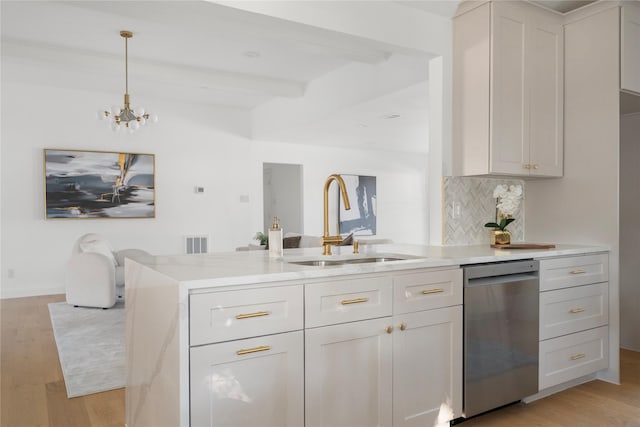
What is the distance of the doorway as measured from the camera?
29.6ft

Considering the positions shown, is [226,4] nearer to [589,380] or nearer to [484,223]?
[484,223]

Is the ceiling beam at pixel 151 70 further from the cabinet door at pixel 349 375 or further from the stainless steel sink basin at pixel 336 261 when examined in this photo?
the cabinet door at pixel 349 375

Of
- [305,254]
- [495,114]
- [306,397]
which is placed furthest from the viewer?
[495,114]

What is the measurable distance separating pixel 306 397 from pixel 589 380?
2.26 metres

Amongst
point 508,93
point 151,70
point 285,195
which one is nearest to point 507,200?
point 508,93

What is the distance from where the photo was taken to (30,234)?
19.8 feet

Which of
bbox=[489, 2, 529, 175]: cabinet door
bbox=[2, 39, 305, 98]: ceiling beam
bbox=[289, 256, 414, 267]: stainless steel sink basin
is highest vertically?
bbox=[2, 39, 305, 98]: ceiling beam

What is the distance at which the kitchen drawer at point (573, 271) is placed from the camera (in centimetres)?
269

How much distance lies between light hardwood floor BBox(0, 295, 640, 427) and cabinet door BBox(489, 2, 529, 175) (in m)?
1.45

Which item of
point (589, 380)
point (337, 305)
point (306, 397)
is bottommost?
point (589, 380)

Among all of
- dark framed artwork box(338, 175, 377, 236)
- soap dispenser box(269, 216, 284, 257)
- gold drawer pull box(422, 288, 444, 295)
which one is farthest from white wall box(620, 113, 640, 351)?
dark framed artwork box(338, 175, 377, 236)

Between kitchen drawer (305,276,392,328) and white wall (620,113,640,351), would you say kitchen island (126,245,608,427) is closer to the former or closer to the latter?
kitchen drawer (305,276,392,328)

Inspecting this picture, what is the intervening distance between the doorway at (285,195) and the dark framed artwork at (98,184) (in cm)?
240

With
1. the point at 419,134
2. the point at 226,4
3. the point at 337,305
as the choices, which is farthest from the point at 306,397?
the point at 419,134
